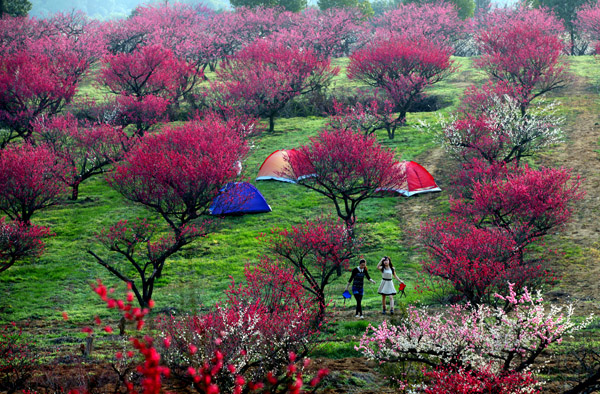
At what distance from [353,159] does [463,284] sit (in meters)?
9.71

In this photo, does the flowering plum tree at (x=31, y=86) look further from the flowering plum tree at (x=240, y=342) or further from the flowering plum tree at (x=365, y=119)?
the flowering plum tree at (x=240, y=342)

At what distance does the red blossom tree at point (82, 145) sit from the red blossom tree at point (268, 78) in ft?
41.0

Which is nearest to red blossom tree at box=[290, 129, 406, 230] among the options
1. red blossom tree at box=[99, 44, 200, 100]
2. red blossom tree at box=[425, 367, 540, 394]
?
red blossom tree at box=[425, 367, 540, 394]

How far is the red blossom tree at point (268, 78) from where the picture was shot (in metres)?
44.8

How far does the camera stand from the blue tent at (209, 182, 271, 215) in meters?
26.2

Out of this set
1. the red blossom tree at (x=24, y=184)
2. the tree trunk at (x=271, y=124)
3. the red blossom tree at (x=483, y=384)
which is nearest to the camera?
the red blossom tree at (x=483, y=384)

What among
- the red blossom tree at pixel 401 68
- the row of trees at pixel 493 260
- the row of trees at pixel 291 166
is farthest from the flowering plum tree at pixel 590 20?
the red blossom tree at pixel 401 68

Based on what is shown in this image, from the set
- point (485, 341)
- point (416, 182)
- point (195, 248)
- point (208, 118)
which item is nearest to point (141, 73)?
point (208, 118)

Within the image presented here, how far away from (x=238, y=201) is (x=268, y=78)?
64.5 ft

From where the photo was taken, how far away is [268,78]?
45531mm

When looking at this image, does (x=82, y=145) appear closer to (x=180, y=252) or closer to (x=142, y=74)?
(x=180, y=252)

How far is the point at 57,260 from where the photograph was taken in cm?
2541

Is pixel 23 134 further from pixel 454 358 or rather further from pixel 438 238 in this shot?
pixel 454 358

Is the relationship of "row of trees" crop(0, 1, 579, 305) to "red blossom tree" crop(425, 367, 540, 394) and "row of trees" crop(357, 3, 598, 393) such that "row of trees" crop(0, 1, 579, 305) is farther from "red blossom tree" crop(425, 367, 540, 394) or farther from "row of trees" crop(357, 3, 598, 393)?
"red blossom tree" crop(425, 367, 540, 394)
